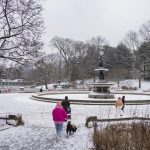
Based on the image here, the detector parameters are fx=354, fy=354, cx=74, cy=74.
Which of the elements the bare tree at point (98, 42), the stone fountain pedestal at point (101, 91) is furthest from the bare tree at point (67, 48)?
the stone fountain pedestal at point (101, 91)

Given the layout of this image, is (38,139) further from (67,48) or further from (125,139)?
(67,48)


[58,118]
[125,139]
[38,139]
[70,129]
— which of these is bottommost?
[38,139]

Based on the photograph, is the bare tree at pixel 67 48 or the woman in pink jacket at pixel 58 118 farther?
the bare tree at pixel 67 48

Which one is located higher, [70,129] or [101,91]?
[101,91]

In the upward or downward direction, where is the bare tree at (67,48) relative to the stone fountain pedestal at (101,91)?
upward

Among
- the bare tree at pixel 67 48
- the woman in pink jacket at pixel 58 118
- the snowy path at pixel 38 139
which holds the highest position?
A: the bare tree at pixel 67 48

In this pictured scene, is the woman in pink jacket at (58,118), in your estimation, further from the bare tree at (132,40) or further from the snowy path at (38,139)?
the bare tree at (132,40)

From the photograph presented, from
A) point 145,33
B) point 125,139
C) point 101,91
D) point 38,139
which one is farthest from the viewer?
point 145,33

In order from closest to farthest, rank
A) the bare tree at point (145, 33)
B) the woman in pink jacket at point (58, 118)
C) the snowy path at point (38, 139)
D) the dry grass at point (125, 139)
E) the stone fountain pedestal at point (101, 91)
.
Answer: the dry grass at point (125, 139) < the snowy path at point (38, 139) < the woman in pink jacket at point (58, 118) < the stone fountain pedestal at point (101, 91) < the bare tree at point (145, 33)

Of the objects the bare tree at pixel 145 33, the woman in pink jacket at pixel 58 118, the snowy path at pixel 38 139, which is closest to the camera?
the snowy path at pixel 38 139

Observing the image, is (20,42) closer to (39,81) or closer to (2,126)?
(2,126)

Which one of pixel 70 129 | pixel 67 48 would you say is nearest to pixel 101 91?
pixel 70 129

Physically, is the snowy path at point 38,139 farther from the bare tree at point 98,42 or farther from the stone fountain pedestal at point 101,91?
the bare tree at point 98,42

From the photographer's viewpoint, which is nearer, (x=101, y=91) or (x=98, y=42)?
(x=101, y=91)
